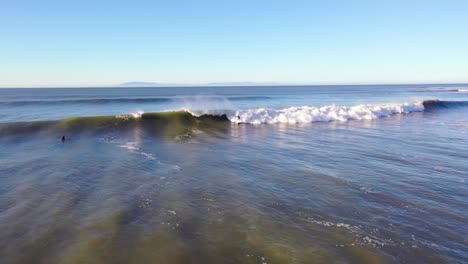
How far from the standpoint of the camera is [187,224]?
552cm

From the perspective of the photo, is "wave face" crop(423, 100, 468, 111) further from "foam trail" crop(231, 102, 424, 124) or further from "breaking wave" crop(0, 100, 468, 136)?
"foam trail" crop(231, 102, 424, 124)

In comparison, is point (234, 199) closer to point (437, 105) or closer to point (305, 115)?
point (305, 115)

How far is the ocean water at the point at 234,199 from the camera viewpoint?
15.2 feet

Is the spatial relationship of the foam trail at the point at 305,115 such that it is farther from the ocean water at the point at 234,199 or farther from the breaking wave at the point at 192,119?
the ocean water at the point at 234,199

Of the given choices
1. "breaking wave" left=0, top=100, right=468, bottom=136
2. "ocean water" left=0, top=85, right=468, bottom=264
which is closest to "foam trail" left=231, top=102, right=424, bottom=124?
"breaking wave" left=0, top=100, right=468, bottom=136

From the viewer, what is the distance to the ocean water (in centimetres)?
464

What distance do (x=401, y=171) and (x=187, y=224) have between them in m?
6.45

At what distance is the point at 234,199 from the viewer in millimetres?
6754

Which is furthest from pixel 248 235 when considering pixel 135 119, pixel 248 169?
pixel 135 119

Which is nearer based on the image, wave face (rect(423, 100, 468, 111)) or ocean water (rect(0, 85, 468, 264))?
ocean water (rect(0, 85, 468, 264))

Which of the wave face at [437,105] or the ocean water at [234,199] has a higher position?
the wave face at [437,105]

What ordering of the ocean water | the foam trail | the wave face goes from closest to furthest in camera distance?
the ocean water, the foam trail, the wave face

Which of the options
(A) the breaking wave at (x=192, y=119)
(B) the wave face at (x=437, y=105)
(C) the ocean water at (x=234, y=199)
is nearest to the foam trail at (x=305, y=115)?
(A) the breaking wave at (x=192, y=119)

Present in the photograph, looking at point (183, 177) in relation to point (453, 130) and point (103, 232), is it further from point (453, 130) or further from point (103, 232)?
point (453, 130)
